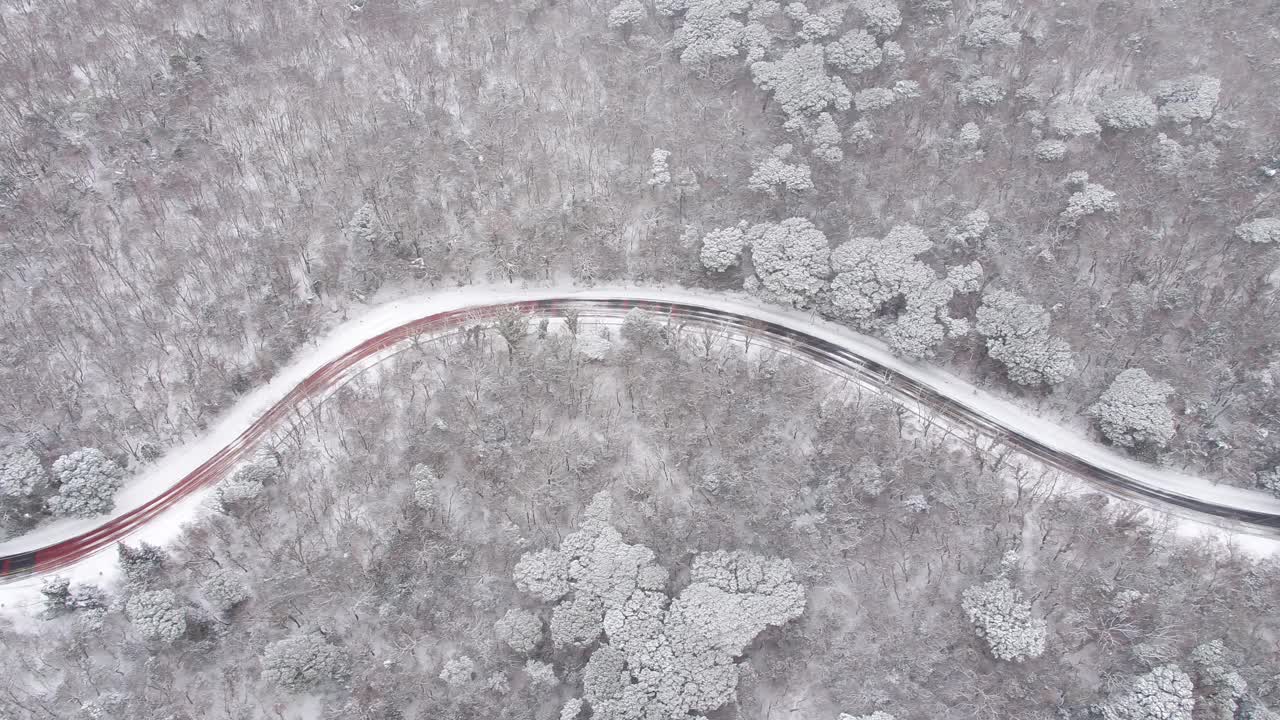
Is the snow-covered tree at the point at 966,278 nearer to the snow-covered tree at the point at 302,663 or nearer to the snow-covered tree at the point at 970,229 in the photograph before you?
the snow-covered tree at the point at 970,229

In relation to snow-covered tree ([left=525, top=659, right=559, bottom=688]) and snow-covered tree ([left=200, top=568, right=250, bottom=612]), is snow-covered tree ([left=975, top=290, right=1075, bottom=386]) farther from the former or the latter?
snow-covered tree ([left=200, top=568, right=250, bottom=612])

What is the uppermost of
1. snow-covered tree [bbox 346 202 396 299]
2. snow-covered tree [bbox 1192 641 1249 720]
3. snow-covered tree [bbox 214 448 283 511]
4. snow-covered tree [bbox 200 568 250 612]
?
snow-covered tree [bbox 346 202 396 299]

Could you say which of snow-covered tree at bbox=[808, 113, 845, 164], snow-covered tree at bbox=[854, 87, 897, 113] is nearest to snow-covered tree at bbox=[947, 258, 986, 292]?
snow-covered tree at bbox=[808, 113, 845, 164]

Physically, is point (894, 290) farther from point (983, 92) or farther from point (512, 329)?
point (512, 329)

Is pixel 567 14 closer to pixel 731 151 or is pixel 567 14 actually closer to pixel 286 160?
pixel 731 151

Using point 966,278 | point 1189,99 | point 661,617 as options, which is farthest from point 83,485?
point 1189,99

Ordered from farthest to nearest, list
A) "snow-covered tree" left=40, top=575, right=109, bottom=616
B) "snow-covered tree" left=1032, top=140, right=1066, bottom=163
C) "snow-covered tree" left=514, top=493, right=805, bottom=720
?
"snow-covered tree" left=1032, top=140, right=1066, bottom=163 < "snow-covered tree" left=40, top=575, right=109, bottom=616 < "snow-covered tree" left=514, top=493, right=805, bottom=720

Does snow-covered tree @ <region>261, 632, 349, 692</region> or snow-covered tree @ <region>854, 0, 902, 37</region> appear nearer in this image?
snow-covered tree @ <region>261, 632, 349, 692</region>
